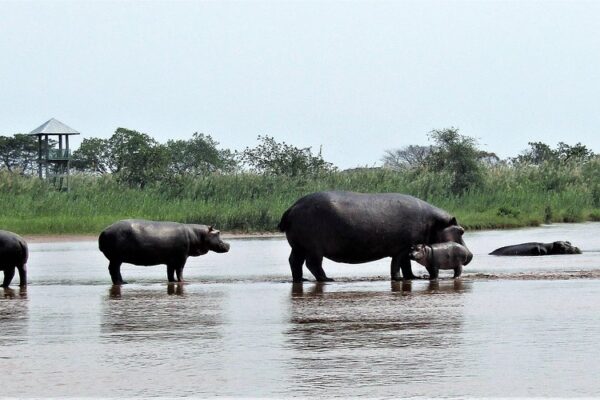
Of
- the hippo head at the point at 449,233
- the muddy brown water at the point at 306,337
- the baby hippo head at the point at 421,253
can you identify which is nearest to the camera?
the muddy brown water at the point at 306,337

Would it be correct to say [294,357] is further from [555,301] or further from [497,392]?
[555,301]

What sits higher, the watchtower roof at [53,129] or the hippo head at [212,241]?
the watchtower roof at [53,129]

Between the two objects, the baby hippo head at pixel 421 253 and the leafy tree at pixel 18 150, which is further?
the leafy tree at pixel 18 150

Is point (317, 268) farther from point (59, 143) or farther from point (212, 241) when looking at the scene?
point (59, 143)

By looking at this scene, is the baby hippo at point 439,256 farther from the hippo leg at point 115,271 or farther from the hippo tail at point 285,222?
the hippo leg at point 115,271

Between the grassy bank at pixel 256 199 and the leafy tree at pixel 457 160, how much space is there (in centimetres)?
A: 59

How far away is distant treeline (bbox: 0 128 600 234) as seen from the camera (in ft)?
119

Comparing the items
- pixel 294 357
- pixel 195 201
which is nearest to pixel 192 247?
pixel 294 357

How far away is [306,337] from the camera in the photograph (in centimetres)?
1013

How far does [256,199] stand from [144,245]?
22.7 meters

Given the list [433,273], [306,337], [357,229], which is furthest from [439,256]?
[306,337]

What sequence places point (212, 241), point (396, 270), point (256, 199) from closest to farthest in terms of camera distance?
point (396, 270)
point (212, 241)
point (256, 199)

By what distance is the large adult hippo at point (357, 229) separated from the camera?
16.2 m

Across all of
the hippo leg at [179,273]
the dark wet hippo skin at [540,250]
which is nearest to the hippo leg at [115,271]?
the hippo leg at [179,273]
